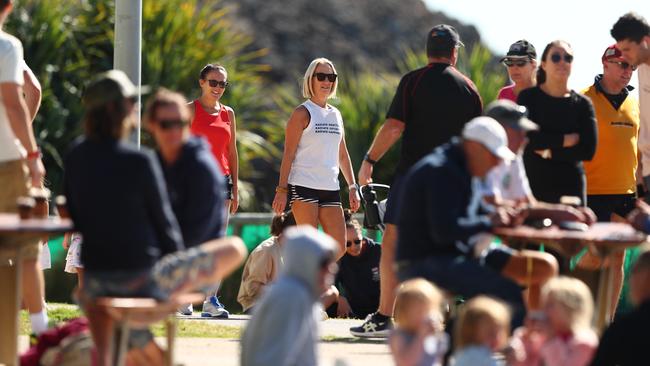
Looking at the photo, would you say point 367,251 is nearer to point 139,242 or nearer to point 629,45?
point 629,45

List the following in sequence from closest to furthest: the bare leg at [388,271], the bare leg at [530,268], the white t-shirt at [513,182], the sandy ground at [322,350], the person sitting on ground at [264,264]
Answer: the bare leg at [530,268], the white t-shirt at [513,182], the sandy ground at [322,350], the bare leg at [388,271], the person sitting on ground at [264,264]

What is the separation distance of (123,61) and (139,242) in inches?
164

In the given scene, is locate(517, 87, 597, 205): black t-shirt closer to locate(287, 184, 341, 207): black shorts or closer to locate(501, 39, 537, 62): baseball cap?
locate(501, 39, 537, 62): baseball cap

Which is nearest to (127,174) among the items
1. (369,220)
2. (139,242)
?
(139,242)

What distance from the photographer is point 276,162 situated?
114 ft

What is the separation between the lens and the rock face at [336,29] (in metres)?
50.1

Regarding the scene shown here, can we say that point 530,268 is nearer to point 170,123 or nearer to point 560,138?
point 560,138

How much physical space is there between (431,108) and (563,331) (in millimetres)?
3114

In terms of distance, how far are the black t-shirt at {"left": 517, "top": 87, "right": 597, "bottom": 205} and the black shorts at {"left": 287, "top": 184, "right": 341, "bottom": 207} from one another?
2.28 meters

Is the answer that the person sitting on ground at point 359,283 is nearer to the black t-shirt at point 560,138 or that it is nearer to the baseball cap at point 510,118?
the black t-shirt at point 560,138

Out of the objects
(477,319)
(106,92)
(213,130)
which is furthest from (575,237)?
(213,130)

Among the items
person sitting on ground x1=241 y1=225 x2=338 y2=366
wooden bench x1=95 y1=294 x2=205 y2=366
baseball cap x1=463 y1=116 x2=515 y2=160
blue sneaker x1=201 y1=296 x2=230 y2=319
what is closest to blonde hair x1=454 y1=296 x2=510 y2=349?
person sitting on ground x1=241 y1=225 x2=338 y2=366

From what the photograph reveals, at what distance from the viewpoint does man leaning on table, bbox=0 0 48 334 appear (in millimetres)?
8359

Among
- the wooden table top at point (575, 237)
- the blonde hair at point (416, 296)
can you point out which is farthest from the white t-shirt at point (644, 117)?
the blonde hair at point (416, 296)
